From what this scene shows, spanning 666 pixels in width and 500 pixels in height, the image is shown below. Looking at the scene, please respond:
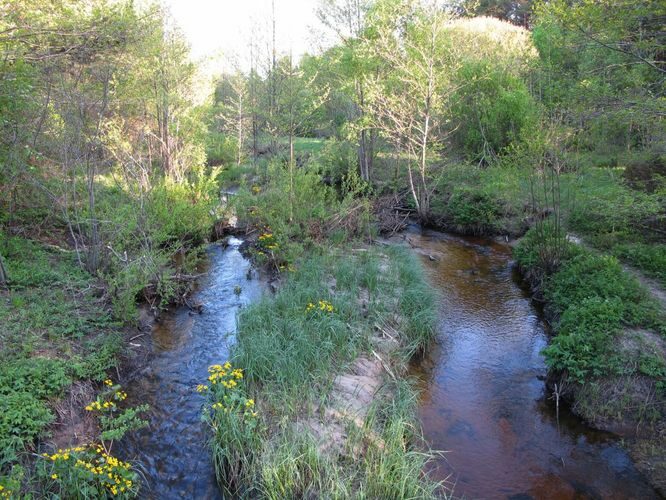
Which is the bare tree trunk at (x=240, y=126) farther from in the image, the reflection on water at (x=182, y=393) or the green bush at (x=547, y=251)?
the green bush at (x=547, y=251)

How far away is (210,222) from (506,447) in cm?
914

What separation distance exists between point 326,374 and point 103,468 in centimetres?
253

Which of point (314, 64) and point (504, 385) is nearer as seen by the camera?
point (504, 385)

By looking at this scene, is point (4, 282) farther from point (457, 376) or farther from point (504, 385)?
point (504, 385)

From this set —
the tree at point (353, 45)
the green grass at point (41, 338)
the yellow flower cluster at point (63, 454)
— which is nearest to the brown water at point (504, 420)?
the yellow flower cluster at point (63, 454)

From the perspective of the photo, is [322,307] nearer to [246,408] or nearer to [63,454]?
[246,408]

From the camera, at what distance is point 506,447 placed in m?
5.39

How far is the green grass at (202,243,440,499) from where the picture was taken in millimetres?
4250

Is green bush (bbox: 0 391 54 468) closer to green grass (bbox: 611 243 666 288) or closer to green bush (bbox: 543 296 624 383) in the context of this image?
green bush (bbox: 543 296 624 383)

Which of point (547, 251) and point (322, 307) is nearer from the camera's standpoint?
point (322, 307)

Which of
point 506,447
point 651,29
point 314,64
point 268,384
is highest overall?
point 314,64

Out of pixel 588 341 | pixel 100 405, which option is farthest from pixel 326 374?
pixel 588 341

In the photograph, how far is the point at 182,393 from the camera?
6.02 meters

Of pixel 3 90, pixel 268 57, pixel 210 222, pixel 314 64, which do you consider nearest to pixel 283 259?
pixel 210 222
